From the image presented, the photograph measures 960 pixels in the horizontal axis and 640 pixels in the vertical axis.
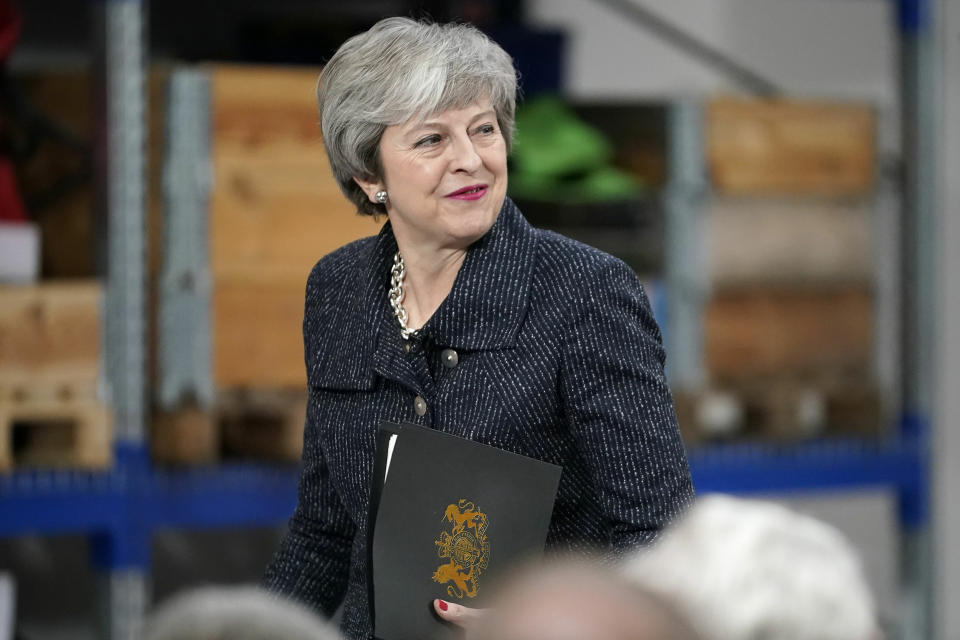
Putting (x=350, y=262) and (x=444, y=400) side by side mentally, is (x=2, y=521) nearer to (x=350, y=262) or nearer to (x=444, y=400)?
(x=350, y=262)

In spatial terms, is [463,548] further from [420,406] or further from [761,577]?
[761,577]

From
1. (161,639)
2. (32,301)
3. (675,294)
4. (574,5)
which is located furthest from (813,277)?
(161,639)

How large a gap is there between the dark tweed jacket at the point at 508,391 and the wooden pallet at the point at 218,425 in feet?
7.34

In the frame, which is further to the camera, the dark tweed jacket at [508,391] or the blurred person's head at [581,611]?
the dark tweed jacket at [508,391]

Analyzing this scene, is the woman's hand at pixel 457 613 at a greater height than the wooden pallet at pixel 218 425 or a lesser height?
greater

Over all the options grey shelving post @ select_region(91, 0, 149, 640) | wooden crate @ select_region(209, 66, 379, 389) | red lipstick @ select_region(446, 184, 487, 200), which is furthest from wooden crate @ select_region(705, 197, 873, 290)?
red lipstick @ select_region(446, 184, 487, 200)

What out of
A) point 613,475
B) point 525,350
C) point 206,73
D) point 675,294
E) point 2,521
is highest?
point 206,73

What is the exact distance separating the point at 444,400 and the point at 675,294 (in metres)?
3.09

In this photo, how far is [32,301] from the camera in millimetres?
4180

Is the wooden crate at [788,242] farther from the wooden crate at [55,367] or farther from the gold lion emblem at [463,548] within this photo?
the gold lion emblem at [463,548]

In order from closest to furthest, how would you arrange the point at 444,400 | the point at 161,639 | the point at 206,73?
the point at 161,639, the point at 444,400, the point at 206,73

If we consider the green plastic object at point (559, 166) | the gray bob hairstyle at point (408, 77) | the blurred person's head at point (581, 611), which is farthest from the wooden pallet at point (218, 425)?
the blurred person's head at point (581, 611)

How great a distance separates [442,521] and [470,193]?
497mm

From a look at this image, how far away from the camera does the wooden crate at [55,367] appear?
414 cm
